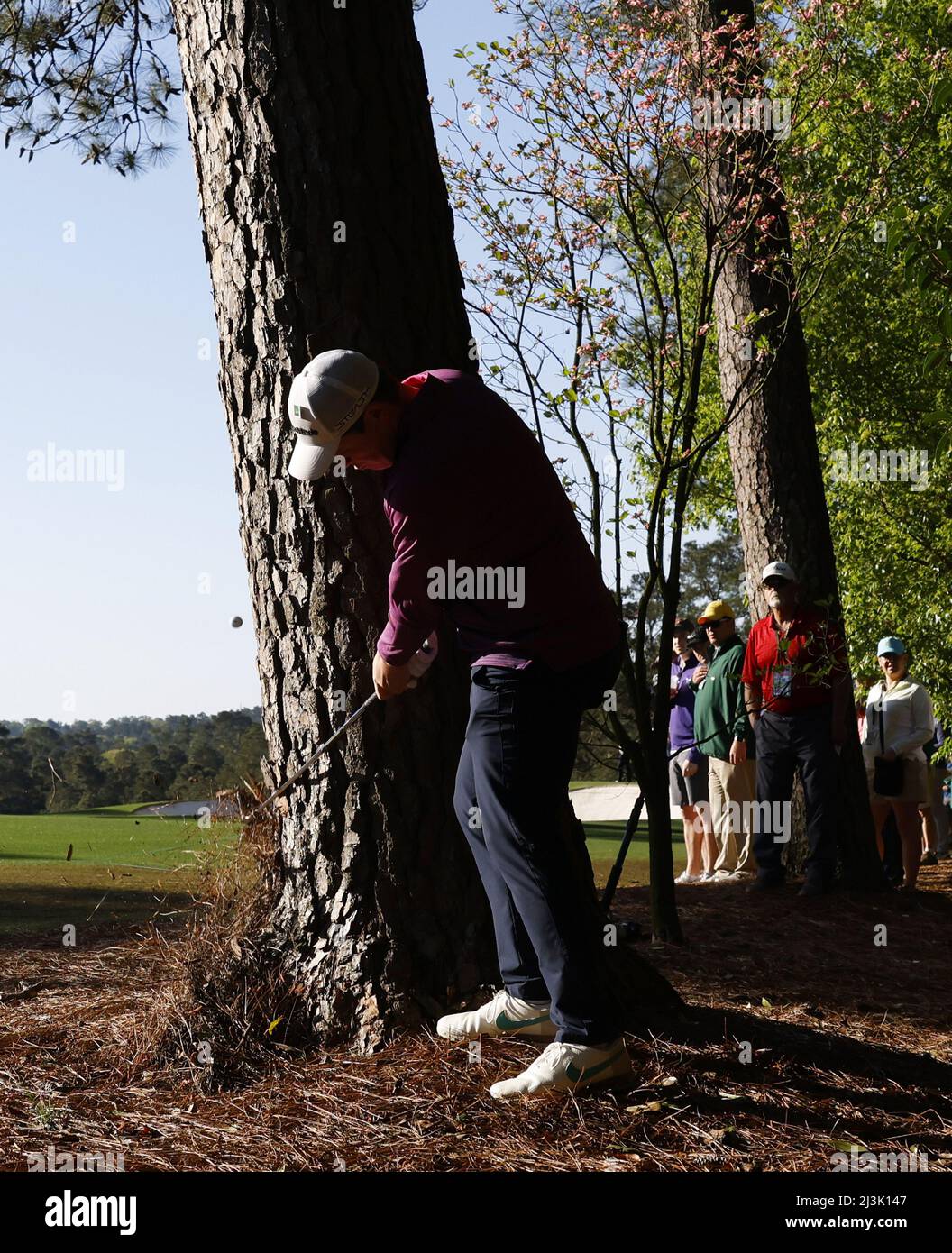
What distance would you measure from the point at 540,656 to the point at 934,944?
4605 mm

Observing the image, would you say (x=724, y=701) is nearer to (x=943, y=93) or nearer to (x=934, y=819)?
(x=934, y=819)

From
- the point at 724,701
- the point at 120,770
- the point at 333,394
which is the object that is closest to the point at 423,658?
the point at 333,394

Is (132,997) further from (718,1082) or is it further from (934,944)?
(934,944)

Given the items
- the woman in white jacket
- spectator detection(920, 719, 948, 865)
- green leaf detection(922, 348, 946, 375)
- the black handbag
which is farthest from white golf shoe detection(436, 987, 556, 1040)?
spectator detection(920, 719, 948, 865)

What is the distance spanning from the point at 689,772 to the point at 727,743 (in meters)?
0.95

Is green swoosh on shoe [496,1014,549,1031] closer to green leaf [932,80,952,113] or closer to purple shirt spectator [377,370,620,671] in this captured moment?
purple shirt spectator [377,370,620,671]

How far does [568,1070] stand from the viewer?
3277 millimetres

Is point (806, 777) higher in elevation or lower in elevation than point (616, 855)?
higher

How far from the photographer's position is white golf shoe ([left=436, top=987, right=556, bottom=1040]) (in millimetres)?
3631

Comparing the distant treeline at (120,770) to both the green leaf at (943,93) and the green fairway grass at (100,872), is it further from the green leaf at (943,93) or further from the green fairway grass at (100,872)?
the green leaf at (943,93)

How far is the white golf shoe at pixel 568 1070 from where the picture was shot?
3285 mm

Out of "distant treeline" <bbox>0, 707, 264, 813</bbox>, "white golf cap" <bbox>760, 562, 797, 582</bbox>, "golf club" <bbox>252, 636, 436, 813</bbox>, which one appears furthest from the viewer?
"white golf cap" <bbox>760, 562, 797, 582</bbox>

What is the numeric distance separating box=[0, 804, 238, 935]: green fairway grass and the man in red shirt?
3932 millimetres
